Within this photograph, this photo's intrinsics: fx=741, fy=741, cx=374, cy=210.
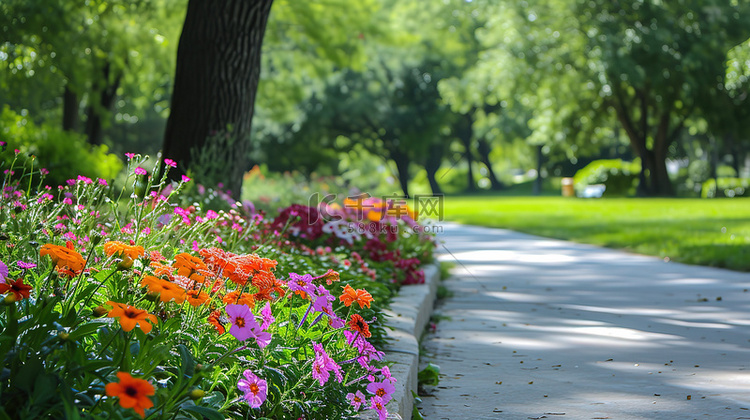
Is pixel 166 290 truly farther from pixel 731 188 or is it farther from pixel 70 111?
pixel 731 188

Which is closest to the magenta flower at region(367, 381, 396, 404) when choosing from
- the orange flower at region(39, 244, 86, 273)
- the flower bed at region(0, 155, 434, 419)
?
the flower bed at region(0, 155, 434, 419)

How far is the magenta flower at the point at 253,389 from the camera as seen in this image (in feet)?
6.48

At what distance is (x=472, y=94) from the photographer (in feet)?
101

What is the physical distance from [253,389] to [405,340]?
1.90 meters

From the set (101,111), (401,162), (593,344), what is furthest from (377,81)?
(593,344)

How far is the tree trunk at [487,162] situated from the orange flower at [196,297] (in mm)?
45895

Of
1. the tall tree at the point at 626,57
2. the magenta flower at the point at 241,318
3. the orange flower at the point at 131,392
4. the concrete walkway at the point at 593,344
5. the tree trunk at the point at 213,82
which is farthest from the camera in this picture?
the tall tree at the point at 626,57

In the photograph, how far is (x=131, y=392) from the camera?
1.55m

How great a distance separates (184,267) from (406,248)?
4831 millimetres

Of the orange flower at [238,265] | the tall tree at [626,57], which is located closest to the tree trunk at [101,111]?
the orange flower at [238,265]

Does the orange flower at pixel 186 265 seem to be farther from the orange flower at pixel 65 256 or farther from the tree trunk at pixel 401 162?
the tree trunk at pixel 401 162

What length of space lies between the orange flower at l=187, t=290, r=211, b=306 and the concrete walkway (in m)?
1.46

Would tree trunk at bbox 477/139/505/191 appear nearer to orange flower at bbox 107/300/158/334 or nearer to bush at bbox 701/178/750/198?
bush at bbox 701/178/750/198

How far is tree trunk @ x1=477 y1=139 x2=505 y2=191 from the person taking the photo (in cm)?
4762
